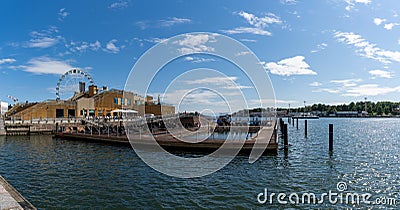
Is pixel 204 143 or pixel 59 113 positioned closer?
pixel 204 143

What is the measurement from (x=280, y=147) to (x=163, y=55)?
1494cm

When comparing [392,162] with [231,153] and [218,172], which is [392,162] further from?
[218,172]

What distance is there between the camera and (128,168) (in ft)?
51.4

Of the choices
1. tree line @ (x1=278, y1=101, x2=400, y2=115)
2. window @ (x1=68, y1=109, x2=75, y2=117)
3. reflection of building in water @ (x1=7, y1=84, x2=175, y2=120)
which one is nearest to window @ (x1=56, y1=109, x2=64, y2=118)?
reflection of building in water @ (x1=7, y1=84, x2=175, y2=120)

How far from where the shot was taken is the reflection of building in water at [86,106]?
4747 centimetres

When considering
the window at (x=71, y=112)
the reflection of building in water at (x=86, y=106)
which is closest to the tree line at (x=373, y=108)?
the reflection of building in water at (x=86, y=106)

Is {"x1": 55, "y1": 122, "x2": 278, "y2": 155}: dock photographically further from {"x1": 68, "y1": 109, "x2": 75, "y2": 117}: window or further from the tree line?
the tree line

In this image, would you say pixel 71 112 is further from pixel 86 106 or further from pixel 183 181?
pixel 183 181

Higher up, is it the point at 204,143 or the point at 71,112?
the point at 71,112

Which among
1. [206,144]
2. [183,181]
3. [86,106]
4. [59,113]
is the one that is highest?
[86,106]

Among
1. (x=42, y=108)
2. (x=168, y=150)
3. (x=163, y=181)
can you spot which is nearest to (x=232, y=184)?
(x=163, y=181)

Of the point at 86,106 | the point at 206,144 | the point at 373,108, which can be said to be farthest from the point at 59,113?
the point at 373,108

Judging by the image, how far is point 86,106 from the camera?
54781mm

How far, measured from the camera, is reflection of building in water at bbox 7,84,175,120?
4747 cm
